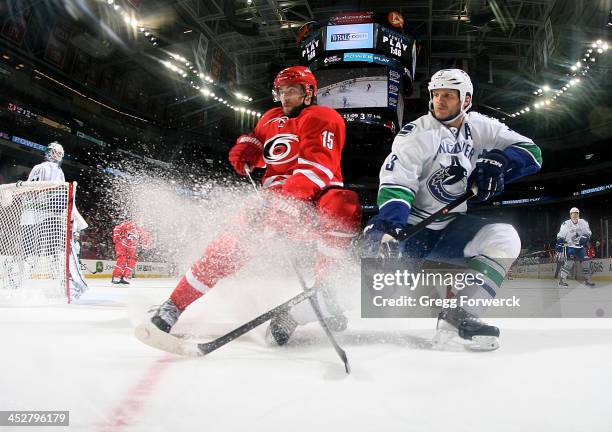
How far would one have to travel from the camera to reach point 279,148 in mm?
2082

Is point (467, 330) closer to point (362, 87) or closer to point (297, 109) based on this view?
point (297, 109)

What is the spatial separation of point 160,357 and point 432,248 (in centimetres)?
125

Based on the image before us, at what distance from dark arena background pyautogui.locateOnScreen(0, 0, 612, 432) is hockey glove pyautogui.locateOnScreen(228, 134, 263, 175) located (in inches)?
6.7

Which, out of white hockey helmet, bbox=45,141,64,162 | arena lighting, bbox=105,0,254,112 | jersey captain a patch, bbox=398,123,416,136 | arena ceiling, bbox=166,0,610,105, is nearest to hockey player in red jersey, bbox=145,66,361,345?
jersey captain a patch, bbox=398,123,416,136

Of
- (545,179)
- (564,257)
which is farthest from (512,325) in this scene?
(545,179)

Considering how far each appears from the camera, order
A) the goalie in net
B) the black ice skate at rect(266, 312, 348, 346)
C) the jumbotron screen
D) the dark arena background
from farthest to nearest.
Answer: the jumbotron screen
the goalie in net
the black ice skate at rect(266, 312, 348, 346)
the dark arena background

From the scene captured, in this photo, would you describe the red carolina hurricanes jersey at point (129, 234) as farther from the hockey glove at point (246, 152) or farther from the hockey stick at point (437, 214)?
the hockey stick at point (437, 214)

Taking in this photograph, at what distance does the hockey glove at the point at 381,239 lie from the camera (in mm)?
1747

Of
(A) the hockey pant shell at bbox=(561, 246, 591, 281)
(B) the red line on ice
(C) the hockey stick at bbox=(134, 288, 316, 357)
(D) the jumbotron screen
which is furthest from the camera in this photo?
(D) the jumbotron screen

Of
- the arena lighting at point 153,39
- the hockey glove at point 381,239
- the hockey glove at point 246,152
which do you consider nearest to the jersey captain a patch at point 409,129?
the hockey glove at point 381,239

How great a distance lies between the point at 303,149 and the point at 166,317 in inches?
34.0

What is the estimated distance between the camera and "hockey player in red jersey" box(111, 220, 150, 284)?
6547 mm

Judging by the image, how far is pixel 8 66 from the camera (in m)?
12.3

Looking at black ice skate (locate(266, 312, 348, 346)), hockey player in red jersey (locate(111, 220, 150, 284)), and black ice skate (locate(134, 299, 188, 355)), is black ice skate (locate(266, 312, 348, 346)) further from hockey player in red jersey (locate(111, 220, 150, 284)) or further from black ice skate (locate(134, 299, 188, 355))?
hockey player in red jersey (locate(111, 220, 150, 284))
